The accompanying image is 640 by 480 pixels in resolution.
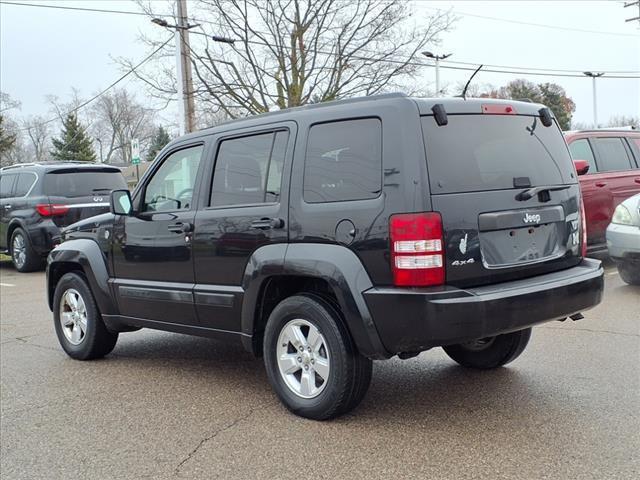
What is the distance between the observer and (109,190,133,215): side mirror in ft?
17.2

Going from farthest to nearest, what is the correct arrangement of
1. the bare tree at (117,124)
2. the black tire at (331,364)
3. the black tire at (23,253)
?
the bare tree at (117,124) → the black tire at (23,253) → the black tire at (331,364)

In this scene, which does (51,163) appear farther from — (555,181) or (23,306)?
(555,181)

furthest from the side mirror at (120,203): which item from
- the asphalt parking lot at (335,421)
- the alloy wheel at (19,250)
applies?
the alloy wheel at (19,250)

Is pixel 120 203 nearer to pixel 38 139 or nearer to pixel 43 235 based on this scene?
pixel 43 235

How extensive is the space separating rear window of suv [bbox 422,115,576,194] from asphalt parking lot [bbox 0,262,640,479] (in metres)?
1.37

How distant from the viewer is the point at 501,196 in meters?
3.83

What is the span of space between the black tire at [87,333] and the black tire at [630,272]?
585 cm

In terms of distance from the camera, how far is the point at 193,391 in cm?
480

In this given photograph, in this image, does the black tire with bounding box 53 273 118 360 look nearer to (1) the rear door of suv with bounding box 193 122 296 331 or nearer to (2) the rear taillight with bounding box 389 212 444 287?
(1) the rear door of suv with bounding box 193 122 296 331

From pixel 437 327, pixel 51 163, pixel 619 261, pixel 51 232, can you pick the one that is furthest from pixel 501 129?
pixel 51 163

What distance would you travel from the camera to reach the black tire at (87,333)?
18.6 ft

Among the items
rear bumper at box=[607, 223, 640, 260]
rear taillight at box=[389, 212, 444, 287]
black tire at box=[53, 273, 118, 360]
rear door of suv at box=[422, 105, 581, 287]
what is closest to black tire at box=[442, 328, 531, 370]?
rear door of suv at box=[422, 105, 581, 287]

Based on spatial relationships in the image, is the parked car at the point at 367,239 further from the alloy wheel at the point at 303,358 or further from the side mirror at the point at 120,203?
the side mirror at the point at 120,203

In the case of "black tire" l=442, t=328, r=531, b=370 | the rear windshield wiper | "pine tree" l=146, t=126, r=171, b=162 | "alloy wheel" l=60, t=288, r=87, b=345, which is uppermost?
"pine tree" l=146, t=126, r=171, b=162
